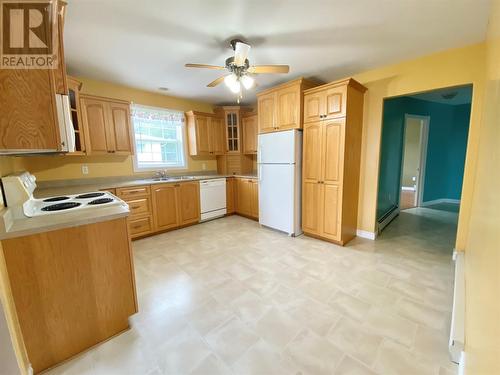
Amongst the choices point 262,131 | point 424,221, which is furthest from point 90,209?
point 424,221

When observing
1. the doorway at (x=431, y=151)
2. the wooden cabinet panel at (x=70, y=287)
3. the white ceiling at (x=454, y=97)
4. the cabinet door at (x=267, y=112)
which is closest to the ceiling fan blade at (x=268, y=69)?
the cabinet door at (x=267, y=112)

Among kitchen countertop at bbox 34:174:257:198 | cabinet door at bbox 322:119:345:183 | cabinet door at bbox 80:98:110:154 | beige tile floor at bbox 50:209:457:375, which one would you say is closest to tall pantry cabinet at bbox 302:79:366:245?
cabinet door at bbox 322:119:345:183

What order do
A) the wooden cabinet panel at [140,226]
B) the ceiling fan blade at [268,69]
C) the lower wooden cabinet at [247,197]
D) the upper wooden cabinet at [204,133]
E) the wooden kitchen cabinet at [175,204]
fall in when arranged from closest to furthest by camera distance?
the ceiling fan blade at [268,69], the wooden cabinet panel at [140,226], the wooden kitchen cabinet at [175,204], the lower wooden cabinet at [247,197], the upper wooden cabinet at [204,133]

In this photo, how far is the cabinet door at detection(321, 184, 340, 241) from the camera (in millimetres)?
2855

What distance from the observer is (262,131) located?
347 centimetres

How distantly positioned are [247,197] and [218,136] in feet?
4.86

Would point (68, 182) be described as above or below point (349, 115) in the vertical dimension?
below

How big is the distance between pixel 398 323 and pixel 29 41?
2.93m

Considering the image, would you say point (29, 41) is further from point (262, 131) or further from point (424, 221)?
point (424, 221)

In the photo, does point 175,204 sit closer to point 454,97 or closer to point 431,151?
point 431,151

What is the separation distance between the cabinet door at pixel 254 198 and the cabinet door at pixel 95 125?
2452 mm

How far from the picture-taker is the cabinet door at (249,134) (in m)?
4.39

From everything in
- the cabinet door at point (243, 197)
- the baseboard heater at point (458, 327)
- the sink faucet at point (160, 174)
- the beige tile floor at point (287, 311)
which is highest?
the sink faucet at point (160, 174)

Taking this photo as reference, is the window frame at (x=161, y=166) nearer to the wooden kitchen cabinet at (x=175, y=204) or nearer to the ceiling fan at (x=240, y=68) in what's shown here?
the wooden kitchen cabinet at (x=175, y=204)
